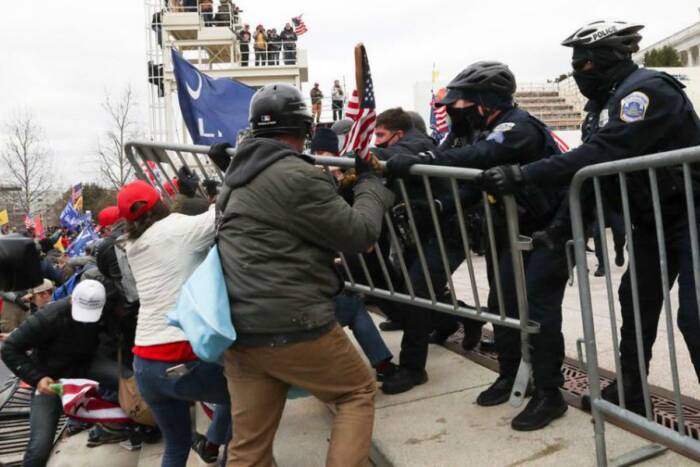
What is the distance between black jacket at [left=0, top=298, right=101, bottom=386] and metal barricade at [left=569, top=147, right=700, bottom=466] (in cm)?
330

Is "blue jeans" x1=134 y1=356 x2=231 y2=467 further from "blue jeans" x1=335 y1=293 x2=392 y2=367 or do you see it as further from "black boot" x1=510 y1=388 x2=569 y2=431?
"black boot" x1=510 y1=388 x2=569 y2=431

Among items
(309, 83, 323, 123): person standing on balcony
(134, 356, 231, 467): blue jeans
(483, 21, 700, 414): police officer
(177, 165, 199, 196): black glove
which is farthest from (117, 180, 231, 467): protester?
(309, 83, 323, 123): person standing on balcony

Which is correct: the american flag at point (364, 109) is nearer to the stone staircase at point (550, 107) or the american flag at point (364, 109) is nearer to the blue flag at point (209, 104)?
the blue flag at point (209, 104)

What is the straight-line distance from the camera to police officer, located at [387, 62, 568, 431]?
3062 mm

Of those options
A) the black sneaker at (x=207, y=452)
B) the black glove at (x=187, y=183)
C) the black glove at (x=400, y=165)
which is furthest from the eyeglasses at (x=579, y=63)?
the black sneaker at (x=207, y=452)

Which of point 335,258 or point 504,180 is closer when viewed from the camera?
point 504,180

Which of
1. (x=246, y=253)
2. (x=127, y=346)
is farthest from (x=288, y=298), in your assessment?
(x=127, y=346)

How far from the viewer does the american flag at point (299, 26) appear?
30.8 m

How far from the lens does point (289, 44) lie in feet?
102

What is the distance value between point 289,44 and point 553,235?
3014 centimetres

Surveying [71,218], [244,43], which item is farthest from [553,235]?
[244,43]

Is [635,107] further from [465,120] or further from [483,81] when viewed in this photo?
[465,120]

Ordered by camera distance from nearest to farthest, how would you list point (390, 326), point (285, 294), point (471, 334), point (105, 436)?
point (285, 294)
point (105, 436)
point (471, 334)
point (390, 326)

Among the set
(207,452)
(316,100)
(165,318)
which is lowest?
(207,452)
